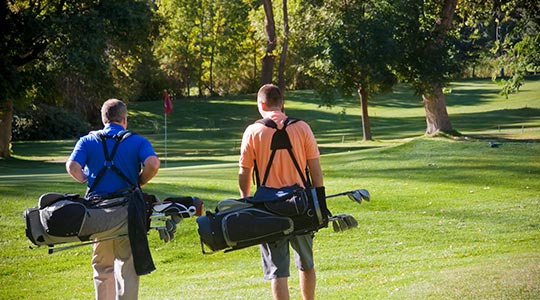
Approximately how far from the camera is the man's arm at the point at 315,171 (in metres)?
7.29

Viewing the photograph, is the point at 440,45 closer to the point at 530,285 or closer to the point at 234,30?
the point at 530,285

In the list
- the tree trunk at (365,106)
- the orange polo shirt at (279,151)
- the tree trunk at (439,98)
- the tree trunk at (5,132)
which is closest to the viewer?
the orange polo shirt at (279,151)

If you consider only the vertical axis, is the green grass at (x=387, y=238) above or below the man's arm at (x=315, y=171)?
below

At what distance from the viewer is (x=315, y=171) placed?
732 centimetres

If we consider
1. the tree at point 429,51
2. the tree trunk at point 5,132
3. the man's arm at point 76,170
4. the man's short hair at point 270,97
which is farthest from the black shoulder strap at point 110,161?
the tree trunk at point 5,132

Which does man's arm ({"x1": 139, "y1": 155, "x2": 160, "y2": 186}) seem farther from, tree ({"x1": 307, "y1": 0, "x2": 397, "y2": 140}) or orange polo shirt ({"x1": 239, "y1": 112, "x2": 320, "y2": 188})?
tree ({"x1": 307, "y1": 0, "x2": 397, "y2": 140})

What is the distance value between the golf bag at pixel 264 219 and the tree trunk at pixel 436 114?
24575 mm

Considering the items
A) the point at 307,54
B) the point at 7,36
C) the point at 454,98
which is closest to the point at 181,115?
the point at 454,98

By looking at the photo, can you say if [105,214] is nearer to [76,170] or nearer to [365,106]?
[76,170]

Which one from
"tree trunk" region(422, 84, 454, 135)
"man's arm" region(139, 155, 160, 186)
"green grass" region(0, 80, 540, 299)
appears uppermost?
"man's arm" region(139, 155, 160, 186)

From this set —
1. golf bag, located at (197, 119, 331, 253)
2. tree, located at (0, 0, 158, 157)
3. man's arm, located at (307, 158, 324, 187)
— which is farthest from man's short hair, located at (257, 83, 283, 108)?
tree, located at (0, 0, 158, 157)

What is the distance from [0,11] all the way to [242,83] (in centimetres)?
4943

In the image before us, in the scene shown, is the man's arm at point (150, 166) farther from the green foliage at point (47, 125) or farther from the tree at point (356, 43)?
the green foliage at point (47, 125)

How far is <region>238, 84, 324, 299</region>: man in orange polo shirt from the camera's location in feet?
23.4
